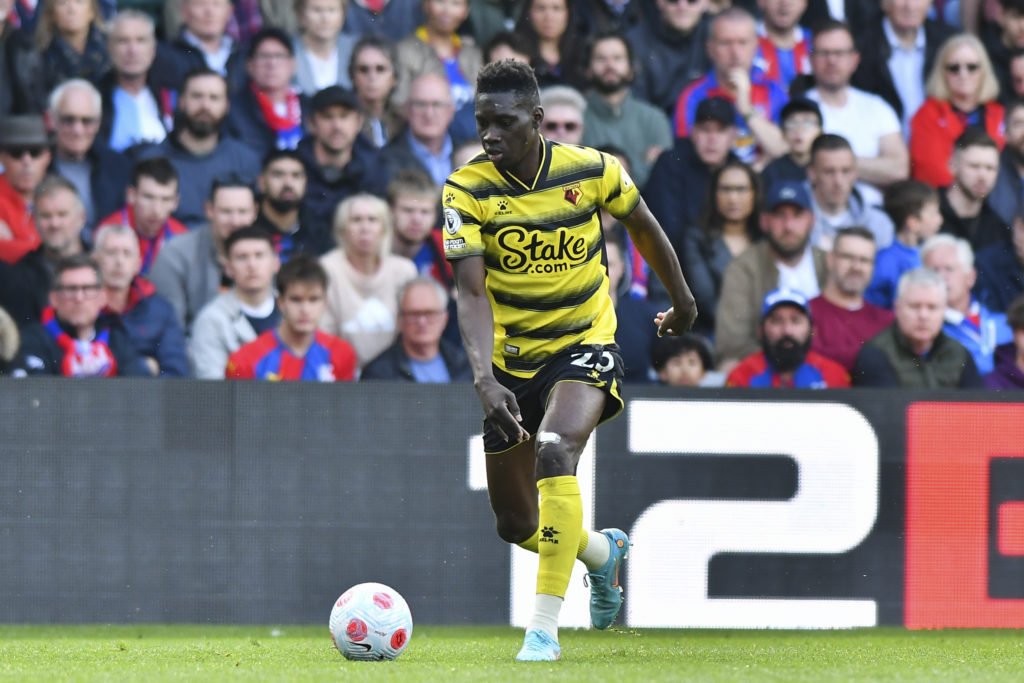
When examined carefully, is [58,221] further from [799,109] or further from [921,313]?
[921,313]

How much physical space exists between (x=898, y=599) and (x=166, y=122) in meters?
5.57

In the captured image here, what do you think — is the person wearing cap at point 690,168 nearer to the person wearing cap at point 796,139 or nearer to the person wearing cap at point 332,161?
the person wearing cap at point 796,139

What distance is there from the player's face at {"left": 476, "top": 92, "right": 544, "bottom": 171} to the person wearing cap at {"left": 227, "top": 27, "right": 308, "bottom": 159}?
13.6ft

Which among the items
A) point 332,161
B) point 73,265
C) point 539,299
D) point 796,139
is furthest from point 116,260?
point 796,139

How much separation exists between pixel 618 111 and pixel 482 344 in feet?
14.8

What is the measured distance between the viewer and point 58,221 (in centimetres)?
875

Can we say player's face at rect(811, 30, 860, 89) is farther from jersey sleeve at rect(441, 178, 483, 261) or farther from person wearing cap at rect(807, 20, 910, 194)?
jersey sleeve at rect(441, 178, 483, 261)

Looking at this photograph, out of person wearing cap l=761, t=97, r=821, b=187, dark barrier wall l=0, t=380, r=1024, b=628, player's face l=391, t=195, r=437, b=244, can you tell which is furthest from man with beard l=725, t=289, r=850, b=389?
player's face l=391, t=195, r=437, b=244

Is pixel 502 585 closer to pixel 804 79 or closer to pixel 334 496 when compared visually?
pixel 334 496

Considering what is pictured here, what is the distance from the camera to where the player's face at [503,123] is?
17.7ft

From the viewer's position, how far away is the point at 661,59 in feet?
32.4

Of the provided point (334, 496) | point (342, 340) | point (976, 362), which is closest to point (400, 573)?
point (334, 496)

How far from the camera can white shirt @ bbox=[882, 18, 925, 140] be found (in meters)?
9.84

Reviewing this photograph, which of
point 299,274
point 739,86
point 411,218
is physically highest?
point 739,86
